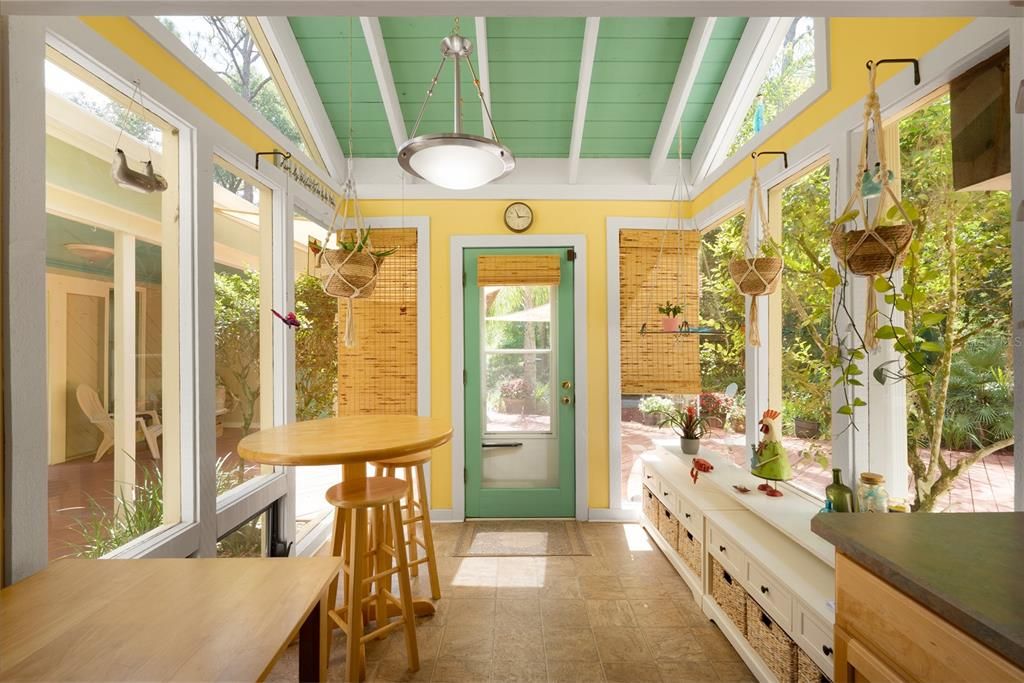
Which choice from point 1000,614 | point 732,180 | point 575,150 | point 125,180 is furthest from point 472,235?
point 1000,614

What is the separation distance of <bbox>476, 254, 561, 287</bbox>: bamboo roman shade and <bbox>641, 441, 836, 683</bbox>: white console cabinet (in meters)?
1.56

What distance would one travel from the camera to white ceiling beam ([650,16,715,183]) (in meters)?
2.40

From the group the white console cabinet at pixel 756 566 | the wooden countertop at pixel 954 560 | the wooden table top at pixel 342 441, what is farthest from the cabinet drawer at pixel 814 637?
the wooden table top at pixel 342 441

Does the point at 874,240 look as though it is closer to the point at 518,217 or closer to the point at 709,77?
the point at 709,77

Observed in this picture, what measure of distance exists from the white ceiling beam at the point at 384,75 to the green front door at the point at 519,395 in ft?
3.14

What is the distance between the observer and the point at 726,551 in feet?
6.52

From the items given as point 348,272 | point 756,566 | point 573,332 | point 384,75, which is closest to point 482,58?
point 384,75

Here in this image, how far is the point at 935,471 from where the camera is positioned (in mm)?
1549

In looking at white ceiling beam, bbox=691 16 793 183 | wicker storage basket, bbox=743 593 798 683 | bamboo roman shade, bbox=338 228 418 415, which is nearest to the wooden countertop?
wicker storage basket, bbox=743 593 798 683

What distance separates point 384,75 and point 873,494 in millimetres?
3085

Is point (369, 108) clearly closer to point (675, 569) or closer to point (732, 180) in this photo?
point (732, 180)

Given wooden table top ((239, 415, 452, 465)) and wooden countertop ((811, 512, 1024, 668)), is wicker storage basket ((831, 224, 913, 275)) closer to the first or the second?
wooden countertop ((811, 512, 1024, 668))

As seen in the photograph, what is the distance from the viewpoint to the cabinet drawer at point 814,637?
1.36 metres

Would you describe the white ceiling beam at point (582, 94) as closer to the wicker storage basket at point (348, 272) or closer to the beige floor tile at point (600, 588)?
the wicker storage basket at point (348, 272)
